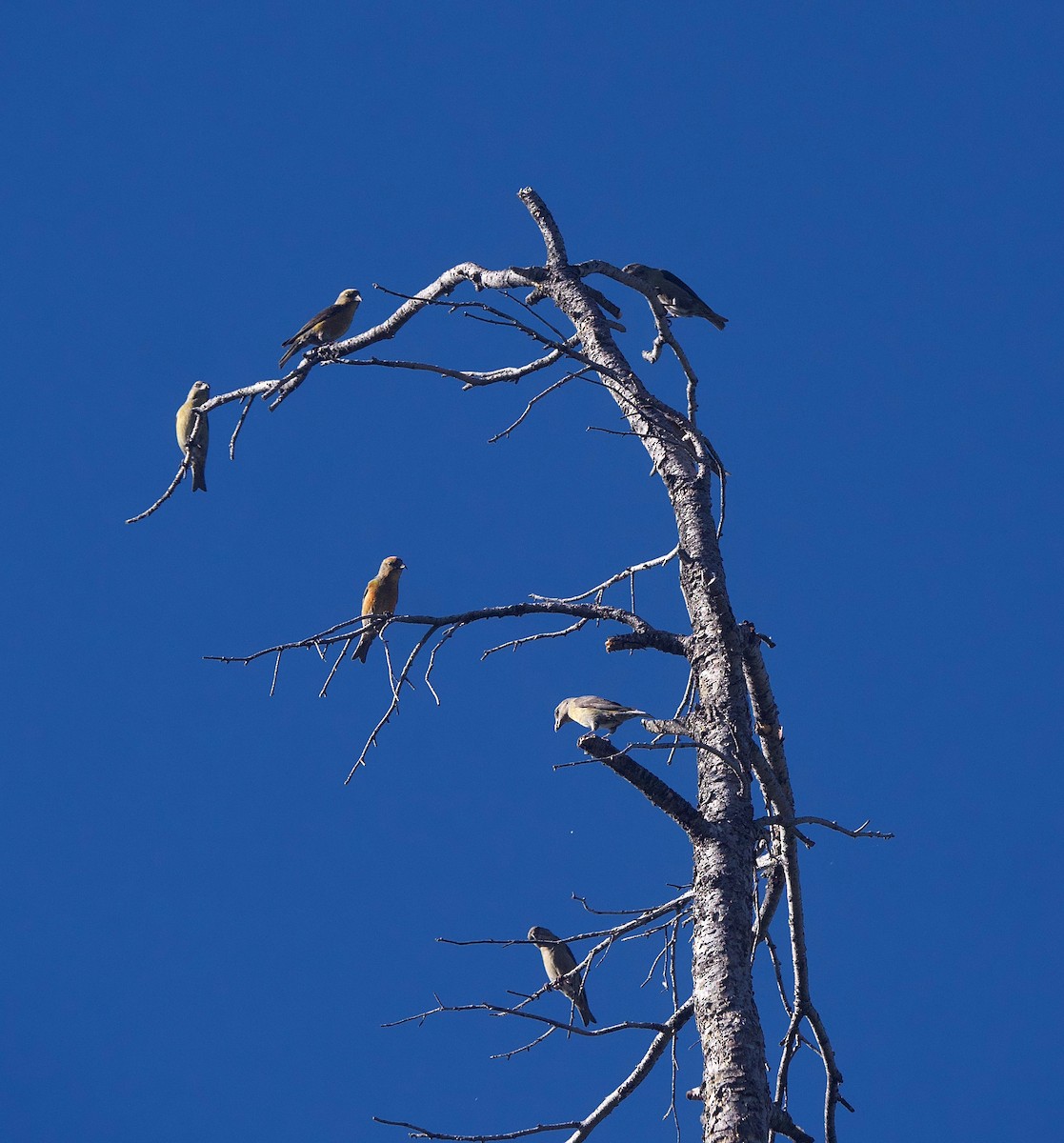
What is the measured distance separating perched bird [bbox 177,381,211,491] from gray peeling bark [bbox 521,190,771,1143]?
12.2 feet

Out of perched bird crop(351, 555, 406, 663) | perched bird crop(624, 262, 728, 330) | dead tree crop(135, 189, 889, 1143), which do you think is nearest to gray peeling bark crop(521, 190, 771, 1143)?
dead tree crop(135, 189, 889, 1143)

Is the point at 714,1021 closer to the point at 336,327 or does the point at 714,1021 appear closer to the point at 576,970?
the point at 576,970

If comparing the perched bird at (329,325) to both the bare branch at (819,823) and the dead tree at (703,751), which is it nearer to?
the dead tree at (703,751)

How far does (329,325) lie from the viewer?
26.8 feet

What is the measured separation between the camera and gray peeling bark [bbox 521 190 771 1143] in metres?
3.13

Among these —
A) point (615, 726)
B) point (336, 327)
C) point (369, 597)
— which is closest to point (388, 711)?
point (615, 726)

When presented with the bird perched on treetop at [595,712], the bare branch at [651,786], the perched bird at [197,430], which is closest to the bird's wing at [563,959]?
the bird perched on treetop at [595,712]

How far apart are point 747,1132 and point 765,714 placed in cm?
135

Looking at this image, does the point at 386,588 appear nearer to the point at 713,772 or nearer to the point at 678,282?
the point at 678,282

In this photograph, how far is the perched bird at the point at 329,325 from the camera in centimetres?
783

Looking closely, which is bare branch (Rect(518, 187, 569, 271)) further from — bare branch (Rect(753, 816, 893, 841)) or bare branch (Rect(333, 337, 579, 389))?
bare branch (Rect(753, 816, 893, 841))

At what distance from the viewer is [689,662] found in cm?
392

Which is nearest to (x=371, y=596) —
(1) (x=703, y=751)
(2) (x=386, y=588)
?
(2) (x=386, y=588)

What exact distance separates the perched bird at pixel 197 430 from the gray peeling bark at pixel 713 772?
12.2ft
